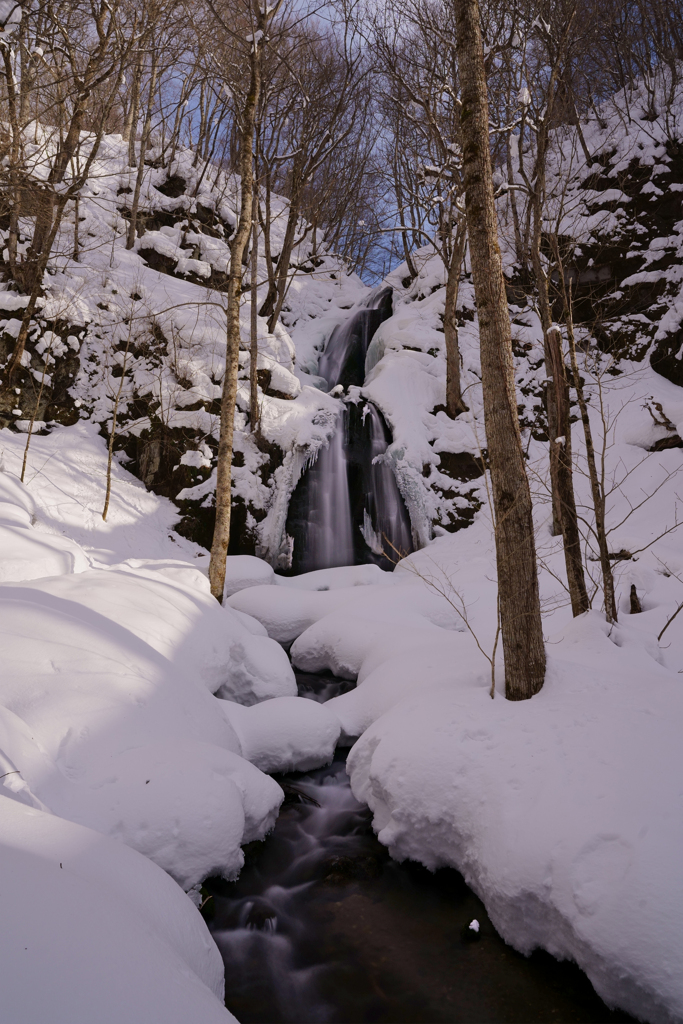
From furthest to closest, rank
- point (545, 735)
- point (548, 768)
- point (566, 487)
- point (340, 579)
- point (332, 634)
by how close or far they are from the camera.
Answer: point (340, 579), point (332, 634), point (566, 487), point (545, 735), point (548, 768)

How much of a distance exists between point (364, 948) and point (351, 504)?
993 centimetres

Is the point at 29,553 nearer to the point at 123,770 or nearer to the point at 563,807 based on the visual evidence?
the point at 123,770

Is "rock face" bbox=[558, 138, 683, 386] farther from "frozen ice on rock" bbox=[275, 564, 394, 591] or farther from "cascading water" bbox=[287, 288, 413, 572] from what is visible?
"frozen ice on rock" bbox=[275, 564, 394, 591]

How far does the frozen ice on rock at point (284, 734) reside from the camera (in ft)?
16.0

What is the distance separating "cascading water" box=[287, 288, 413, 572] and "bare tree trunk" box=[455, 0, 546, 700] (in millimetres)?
7833

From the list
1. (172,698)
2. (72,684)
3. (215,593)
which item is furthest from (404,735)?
(215,593)

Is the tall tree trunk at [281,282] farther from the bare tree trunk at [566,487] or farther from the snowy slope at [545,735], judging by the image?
the bare tree trunk at [566,487]

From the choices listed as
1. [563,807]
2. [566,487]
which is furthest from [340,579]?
[563,807]

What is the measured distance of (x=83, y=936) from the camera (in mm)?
1624

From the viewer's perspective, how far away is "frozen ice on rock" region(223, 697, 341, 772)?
16.0 ft

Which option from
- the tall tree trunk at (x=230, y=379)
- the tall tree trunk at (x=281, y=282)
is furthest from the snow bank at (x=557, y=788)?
the tall tree trunk at (x=281, y=282)

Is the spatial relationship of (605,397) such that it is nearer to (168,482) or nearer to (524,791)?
(168,482)

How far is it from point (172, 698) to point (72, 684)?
85cm

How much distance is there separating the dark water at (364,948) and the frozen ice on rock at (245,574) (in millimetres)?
6208
